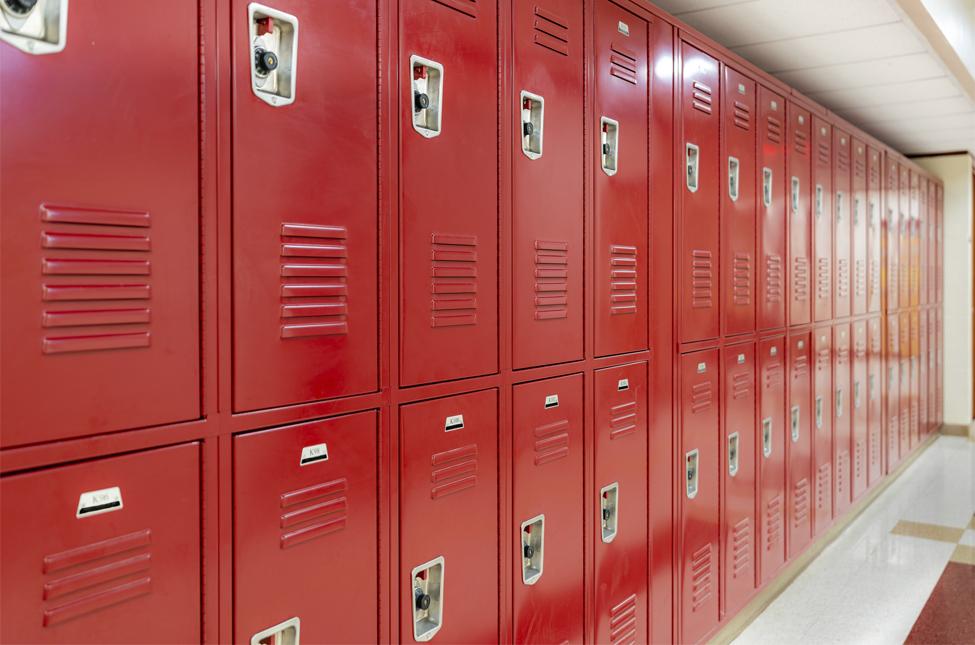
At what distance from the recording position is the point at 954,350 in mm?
7941

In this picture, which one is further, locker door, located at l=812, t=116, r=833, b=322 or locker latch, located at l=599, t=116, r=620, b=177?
locker door, located at l=812, t=116, r=833, b=322

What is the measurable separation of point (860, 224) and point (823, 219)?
917mm

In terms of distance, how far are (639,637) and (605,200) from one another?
1.57 meters

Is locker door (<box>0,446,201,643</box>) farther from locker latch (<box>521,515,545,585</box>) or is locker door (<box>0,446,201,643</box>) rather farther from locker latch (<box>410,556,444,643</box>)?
locker latch (<box>521,515,545,585</box>)

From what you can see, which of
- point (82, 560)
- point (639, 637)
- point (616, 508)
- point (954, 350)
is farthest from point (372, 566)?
point (954, 350)

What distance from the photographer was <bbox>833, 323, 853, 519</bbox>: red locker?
4.86 meters

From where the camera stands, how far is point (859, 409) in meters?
5.34

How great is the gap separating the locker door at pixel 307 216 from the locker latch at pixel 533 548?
0.80 m

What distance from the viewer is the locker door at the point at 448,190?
1831 mm

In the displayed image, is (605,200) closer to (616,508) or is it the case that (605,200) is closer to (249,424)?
(616,508)

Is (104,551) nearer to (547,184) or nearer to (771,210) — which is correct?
(547,184)

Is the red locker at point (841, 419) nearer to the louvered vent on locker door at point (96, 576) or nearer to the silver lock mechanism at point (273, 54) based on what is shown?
the silver lock mechanism at point (273, 54)

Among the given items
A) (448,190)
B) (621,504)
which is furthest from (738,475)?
(448,190)

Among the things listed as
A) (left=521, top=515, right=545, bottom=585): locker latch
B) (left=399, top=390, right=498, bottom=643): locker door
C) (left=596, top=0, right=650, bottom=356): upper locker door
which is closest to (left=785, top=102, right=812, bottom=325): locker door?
(left=596, top=0, right=650, bottom=356): upper locker door
